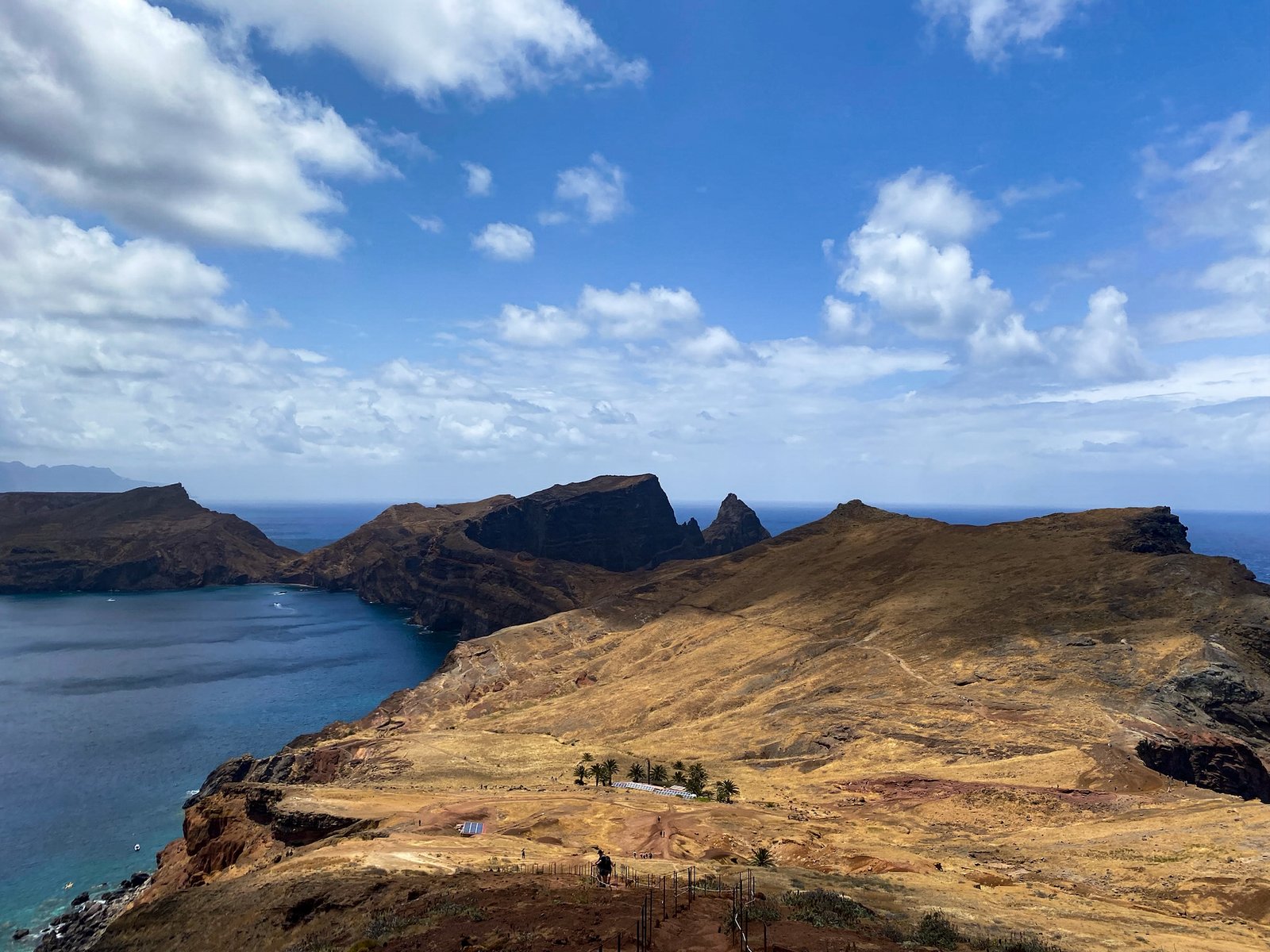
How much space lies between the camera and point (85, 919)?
177 feet

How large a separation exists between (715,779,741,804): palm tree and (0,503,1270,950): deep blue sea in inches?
2099

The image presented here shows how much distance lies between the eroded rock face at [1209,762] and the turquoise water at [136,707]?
86.9 meters

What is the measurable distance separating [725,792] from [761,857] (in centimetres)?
1747

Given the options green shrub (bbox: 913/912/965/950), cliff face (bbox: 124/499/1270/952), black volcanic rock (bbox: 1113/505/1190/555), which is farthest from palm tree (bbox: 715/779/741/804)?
black volcanic rock (bbox: 1113/505/1190/555)

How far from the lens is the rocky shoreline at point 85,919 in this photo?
50969mm

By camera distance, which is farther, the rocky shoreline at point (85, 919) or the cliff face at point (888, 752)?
the rocky shoreline at point (85, 919)

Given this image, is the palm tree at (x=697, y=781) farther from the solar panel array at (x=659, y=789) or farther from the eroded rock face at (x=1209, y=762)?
the eroded rock face at (x=1209, y=762)

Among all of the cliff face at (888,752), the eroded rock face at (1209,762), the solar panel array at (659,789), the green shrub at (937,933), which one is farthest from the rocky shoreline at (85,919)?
the eroded rock face at (1209,762)

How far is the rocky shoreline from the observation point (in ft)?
167

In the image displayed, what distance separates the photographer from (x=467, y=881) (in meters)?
28.8

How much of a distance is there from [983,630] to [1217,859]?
5129 centimetres

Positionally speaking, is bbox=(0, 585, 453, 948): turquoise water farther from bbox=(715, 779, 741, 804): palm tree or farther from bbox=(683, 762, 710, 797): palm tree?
bbox=(715, 779, 741, 804): palm tree

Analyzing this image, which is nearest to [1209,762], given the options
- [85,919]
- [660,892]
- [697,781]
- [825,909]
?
[697,781]

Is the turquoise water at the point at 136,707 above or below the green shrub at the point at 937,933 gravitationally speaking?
below
